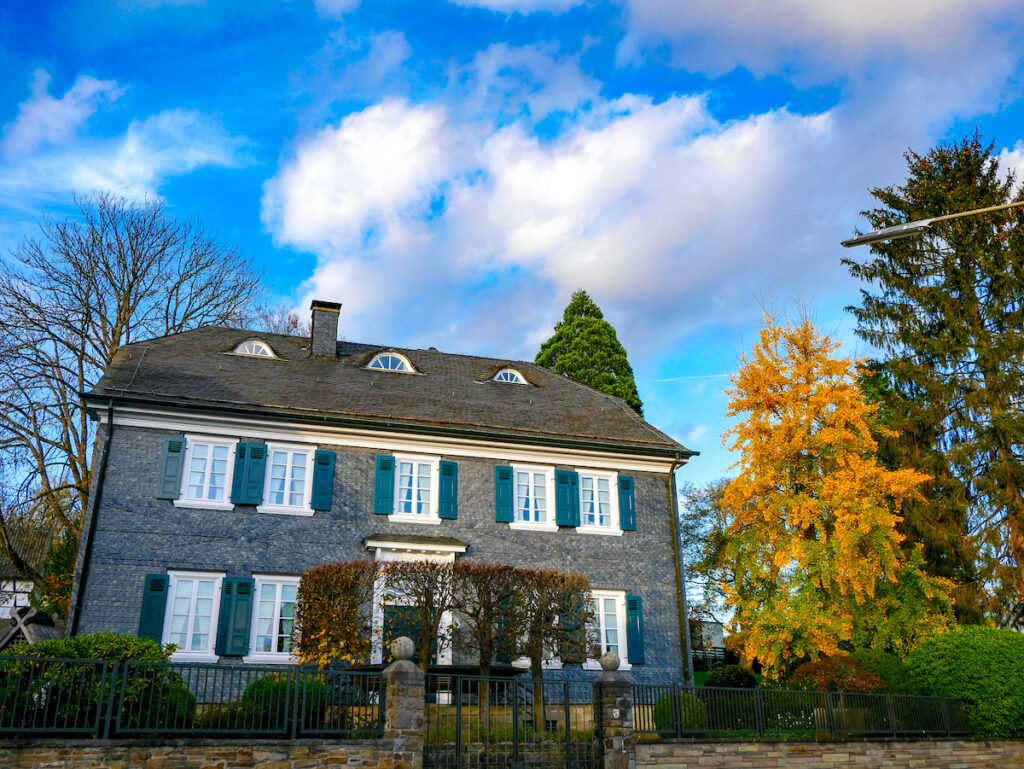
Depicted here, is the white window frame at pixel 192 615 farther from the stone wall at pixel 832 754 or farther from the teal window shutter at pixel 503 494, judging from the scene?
the stone wall at pixel 832 754

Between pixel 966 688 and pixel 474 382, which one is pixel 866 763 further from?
pixel 474 382

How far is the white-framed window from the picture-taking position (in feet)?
59.0

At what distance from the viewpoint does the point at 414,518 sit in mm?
20172

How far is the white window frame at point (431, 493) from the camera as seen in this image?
2008 centimetres

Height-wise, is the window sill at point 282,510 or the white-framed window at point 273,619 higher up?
the window sill at point 282,510

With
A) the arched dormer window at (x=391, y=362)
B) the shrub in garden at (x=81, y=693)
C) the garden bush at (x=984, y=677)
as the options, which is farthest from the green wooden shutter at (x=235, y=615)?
the garden bush at (x=984, y=677)

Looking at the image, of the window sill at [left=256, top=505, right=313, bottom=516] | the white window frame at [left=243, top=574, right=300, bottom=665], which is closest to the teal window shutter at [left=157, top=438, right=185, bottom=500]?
the window sill at [left=256, top=505, right=313, bottom=516]

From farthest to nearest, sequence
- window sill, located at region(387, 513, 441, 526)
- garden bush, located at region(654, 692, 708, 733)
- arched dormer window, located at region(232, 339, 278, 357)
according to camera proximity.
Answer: arched dormer window, located at region(232, 339, 278, 357) < window sill, located at region(387, 513, 441, 526) < garden bush, located at region(654, 692, 708, 733)

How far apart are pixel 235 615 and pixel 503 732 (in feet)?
24.5

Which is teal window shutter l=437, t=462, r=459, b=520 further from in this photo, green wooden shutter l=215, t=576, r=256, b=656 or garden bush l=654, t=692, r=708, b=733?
garden bush l=654, t=692, r=708, b=733

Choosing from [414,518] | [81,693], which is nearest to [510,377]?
[414,518]

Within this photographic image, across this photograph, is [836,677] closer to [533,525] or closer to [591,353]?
[533,525]

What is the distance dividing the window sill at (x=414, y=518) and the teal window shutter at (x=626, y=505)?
15.7 ft

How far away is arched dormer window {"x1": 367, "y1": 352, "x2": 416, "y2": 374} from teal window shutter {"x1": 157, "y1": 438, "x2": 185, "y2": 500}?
21.9 feet
